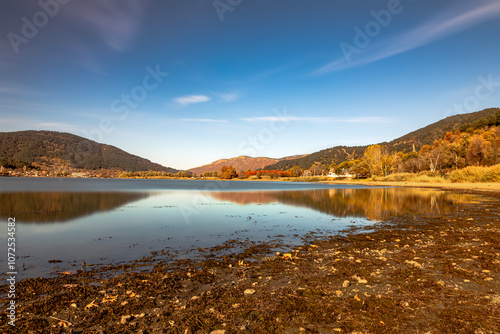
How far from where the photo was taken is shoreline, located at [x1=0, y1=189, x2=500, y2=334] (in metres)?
4.80

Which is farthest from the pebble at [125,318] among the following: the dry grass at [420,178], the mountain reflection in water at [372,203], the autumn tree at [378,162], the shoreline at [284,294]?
the autumn tree at [378,162]

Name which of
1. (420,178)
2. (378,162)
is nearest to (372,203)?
(420,178)

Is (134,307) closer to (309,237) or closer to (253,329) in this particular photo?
(253,329)

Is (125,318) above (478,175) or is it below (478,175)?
below

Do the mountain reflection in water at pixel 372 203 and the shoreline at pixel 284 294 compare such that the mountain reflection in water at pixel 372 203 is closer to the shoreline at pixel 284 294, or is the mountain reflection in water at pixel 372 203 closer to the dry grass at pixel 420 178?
the shoreline at pixel 284 294

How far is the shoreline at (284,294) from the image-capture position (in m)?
4.80

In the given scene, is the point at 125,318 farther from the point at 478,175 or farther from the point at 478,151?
the point at 478,151

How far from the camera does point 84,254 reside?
31.9 ft

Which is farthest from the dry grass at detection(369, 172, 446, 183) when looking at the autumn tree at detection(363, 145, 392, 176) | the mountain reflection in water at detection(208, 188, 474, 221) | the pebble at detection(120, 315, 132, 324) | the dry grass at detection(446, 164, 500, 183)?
the pebble at detection(120, 315, 132, 324)

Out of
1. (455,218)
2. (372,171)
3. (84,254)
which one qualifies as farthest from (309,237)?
(372,171)

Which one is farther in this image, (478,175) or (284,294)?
(478,175)

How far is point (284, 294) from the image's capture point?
6078 millimetres

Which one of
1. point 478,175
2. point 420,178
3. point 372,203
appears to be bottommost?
point 372,203

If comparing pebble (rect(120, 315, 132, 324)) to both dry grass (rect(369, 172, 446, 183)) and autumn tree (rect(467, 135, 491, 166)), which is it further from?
autumn tree (rect(467, 135, 491, 166))
